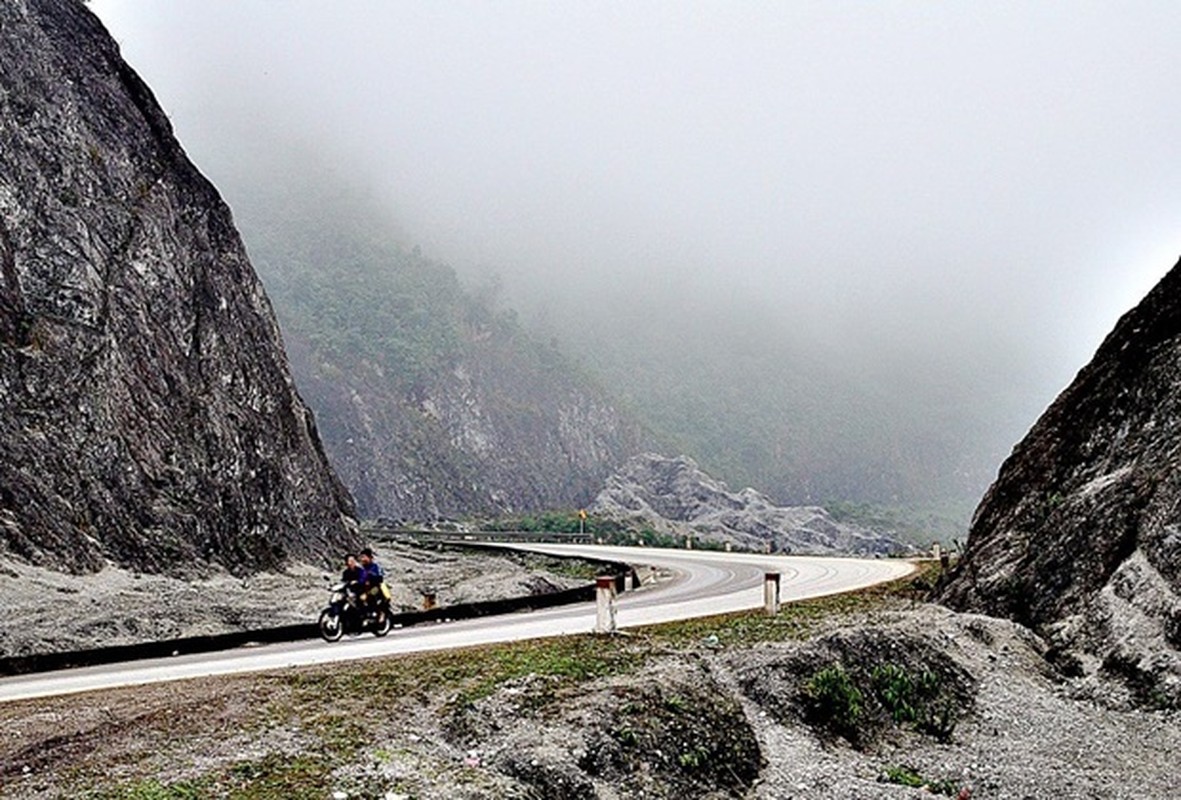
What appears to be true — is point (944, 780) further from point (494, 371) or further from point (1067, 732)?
point (494, 371)

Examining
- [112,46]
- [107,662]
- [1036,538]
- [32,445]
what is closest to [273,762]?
[107,662]

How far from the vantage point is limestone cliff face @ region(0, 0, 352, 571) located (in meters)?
41.0

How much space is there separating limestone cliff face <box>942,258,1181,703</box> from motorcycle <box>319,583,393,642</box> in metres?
13.6

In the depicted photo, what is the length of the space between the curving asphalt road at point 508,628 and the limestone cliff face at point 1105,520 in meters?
8.19

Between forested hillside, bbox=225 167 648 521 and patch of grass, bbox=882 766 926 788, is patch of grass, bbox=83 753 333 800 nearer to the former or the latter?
patch of grass, bbox=882 766 926 788

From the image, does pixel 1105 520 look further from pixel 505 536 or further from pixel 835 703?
pixel 505 536

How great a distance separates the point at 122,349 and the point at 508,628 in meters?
27.8

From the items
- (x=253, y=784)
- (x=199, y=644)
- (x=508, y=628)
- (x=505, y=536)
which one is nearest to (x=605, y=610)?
(x=508, y=628)

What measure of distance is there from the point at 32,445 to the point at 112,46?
1016 inches

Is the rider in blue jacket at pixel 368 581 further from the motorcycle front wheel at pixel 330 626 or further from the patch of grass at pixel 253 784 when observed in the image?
the patch of grass at pixel 253 784

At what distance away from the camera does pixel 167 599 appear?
33.1 meters

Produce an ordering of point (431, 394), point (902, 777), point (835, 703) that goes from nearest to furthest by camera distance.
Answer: point (902, 777), point (835, 703), point (431, 394)

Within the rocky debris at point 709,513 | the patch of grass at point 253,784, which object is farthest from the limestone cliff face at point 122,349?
the rocky debris at point 709,513

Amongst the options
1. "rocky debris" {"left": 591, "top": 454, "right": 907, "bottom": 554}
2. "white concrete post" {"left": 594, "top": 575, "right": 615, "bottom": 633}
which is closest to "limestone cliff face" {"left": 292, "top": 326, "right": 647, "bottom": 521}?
"rocky debris" {"left": 591, "top": 454, "right": 907, "bottom": 554}
